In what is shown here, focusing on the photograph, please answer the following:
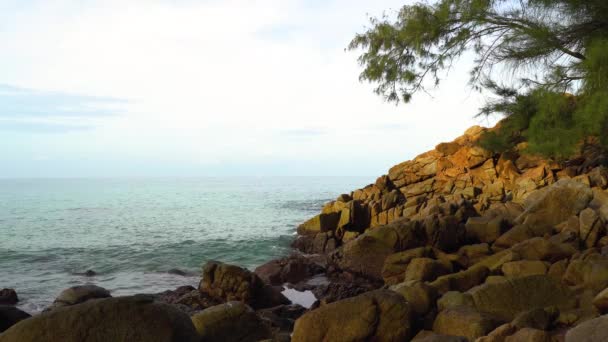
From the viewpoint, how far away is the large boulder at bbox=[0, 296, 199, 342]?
601cm

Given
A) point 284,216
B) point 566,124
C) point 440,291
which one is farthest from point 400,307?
point 284,216

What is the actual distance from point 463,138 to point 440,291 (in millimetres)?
22164

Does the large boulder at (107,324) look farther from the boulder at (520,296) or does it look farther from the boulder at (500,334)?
the boulder at (520,296)

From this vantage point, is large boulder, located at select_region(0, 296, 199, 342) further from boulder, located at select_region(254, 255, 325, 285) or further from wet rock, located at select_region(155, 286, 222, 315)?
boulder, located at select_region(254, 255, 325, 285)

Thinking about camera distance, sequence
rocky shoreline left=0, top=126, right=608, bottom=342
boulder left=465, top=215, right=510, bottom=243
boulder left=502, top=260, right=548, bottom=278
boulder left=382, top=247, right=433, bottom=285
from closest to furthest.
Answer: rocky shoreline left=0, top=126, right=608, bottom=342, boulder left=502, top=260, right=548, bottom=278, boulder left=382, top=247, right=433, bottom=285, boulder left=465, top=215, right=510, bottom=243

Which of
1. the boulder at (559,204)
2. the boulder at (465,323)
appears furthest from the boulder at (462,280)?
the boulder at (559,204)

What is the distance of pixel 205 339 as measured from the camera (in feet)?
24.9

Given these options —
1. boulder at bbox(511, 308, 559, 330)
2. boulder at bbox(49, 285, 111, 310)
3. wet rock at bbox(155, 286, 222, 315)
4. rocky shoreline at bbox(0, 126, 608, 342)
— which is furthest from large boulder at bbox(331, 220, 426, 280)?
boulder at bbox(511, 308, 559, 330)

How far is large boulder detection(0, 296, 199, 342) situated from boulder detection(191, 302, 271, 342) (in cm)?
112

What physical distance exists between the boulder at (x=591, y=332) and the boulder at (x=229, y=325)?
4.65 meters

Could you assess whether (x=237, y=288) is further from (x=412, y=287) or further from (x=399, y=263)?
(x=412, y=287)

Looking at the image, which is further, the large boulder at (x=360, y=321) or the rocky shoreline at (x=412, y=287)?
the large boulder at (x=360, y=321)

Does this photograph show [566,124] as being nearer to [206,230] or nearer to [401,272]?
[401,272]

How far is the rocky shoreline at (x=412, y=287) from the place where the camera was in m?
6.35
